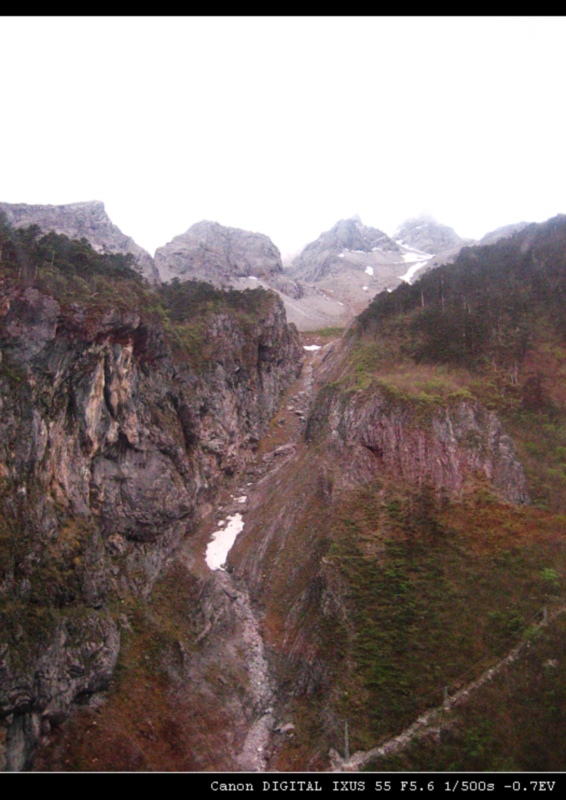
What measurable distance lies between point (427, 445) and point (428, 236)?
161m

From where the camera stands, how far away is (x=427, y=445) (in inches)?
1383

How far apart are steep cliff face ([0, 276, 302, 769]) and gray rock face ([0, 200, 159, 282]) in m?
47.0

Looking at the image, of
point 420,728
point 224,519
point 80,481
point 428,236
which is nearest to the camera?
point 420,728

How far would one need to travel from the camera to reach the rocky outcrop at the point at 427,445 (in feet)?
109

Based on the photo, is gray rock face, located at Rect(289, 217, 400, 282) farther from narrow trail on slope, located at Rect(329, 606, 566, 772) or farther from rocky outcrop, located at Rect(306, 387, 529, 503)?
narrow trail on slope, located at Rect(329, 606, 566, 772)

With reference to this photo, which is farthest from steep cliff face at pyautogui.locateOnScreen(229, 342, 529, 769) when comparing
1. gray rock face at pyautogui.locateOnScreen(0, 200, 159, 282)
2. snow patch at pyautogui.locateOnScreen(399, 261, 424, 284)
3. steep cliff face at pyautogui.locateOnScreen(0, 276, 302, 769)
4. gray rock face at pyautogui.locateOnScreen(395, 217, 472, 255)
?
gray rock face at pyautogui.locateOnScreen(395, 217, 472, 255)

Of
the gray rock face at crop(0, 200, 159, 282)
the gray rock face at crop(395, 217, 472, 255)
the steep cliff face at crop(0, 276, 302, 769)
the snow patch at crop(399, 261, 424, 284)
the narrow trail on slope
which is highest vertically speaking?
the gray rock face at crop(395, 217, 472, 255)

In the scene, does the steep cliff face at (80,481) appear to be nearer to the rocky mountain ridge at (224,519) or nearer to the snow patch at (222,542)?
the rocky mountain ridge at (224,519)

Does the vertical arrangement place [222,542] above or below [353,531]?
below

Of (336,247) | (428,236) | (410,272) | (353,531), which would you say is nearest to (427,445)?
(353,531)

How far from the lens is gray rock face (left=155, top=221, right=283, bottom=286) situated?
4058 inches

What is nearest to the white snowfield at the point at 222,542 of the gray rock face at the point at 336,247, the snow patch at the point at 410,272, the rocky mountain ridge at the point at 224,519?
the rocky mountain ridge at the point at 224,519

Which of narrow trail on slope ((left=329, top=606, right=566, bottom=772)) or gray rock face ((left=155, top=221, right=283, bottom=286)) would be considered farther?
gray rock face ((left=155, top=221, right=283, bottom=286))

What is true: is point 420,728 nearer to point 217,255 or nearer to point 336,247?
point 217,255
